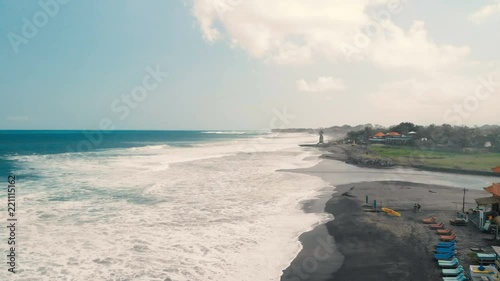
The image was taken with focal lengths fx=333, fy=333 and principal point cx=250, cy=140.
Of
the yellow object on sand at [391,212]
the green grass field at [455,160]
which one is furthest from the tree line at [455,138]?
the yellow object on sand at [391,212]

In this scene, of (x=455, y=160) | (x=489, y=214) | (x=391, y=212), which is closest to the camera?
(x=489, y=214)

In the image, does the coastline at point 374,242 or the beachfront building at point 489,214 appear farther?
the beachfront building at point 489,214

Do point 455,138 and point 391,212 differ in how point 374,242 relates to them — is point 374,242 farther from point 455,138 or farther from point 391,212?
point 455,138

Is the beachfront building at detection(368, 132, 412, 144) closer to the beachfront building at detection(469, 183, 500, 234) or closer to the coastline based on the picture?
the coastline

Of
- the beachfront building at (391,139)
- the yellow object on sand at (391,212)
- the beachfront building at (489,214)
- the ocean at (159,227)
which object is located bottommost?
the ocean at (159,227)

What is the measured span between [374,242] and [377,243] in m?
0.20

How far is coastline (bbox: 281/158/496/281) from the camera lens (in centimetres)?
1413

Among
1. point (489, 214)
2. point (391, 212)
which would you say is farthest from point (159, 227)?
point (489, 214)

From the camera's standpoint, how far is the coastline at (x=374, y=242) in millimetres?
14133

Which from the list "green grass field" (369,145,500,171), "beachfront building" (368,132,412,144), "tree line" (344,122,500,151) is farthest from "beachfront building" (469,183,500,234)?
"beachfront building" (368,132,412,144)

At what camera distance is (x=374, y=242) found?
17.6 metres

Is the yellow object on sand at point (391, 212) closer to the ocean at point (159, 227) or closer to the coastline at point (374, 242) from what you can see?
the coastline at point (374, 242)

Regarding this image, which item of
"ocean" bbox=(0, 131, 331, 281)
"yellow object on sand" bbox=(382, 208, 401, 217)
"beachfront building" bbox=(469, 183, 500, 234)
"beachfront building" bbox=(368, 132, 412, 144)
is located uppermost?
"beachfront building" bbox=(368, 132, 412, 144)

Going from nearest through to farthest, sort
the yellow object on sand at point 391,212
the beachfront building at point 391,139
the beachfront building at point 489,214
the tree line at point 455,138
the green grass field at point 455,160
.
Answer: the beachfront building at point 489,214, the yellow object on sand at point 391,212, the green grass field at point 455,160, the tree line at point 455,138, the beachfront building at point 391,139
